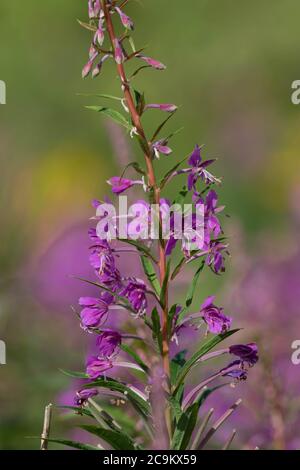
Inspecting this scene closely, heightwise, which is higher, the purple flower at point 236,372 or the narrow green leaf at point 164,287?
the narrow green leaf at point 164,287

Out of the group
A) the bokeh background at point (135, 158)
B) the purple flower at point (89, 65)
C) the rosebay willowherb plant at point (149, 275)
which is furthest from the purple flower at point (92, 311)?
the bokeh background at point (135, 158)

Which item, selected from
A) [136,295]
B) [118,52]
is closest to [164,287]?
[136,295]

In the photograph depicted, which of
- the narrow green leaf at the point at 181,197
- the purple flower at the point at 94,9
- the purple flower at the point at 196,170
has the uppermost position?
the purple flower at the point at 94,9

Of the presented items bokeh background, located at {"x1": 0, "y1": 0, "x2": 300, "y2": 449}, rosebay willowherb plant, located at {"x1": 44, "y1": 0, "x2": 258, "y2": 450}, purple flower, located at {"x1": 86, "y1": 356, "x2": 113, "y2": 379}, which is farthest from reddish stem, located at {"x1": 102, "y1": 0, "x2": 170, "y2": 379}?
bokeh background, located at {"x1": 0, "y1": 0, "x2": 300, "y2": 449}

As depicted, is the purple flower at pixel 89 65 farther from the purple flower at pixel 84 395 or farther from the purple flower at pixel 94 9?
the purple flower at pixel 84 395

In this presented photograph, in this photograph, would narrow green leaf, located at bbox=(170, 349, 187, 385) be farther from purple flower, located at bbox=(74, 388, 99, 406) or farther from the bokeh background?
the bokeh background
